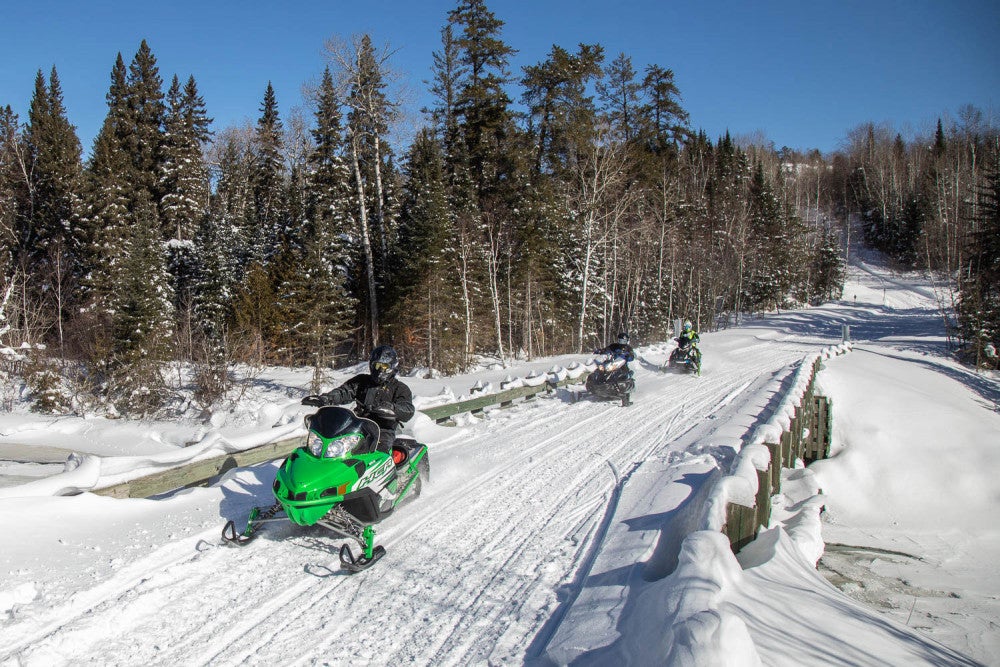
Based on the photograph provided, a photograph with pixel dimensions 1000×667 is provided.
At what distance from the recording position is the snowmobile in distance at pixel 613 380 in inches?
515

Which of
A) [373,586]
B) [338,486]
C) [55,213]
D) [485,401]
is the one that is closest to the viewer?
[373,586]

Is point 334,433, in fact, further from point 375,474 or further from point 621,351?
point 621,351

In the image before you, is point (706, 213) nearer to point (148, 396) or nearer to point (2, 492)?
point (148, 396)

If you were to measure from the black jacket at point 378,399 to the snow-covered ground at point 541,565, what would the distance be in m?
1.01

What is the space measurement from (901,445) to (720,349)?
17.7m

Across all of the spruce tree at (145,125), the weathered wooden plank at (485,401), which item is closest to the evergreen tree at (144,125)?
the spruce tree at (145,125)

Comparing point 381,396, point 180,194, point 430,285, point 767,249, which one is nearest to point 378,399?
point 381,396

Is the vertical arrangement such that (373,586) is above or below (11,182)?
below

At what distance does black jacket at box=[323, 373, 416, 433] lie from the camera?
6.09 metres

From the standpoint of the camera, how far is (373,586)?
4.54 meters

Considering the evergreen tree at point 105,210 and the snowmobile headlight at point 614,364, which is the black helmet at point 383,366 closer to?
the snowmobile headlight at point 614,364

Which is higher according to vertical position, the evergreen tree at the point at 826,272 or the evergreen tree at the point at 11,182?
the evergreen tree at the point at 11,182

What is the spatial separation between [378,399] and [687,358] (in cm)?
1422

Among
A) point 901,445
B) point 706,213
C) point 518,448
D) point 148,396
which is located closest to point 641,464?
point 518,448
